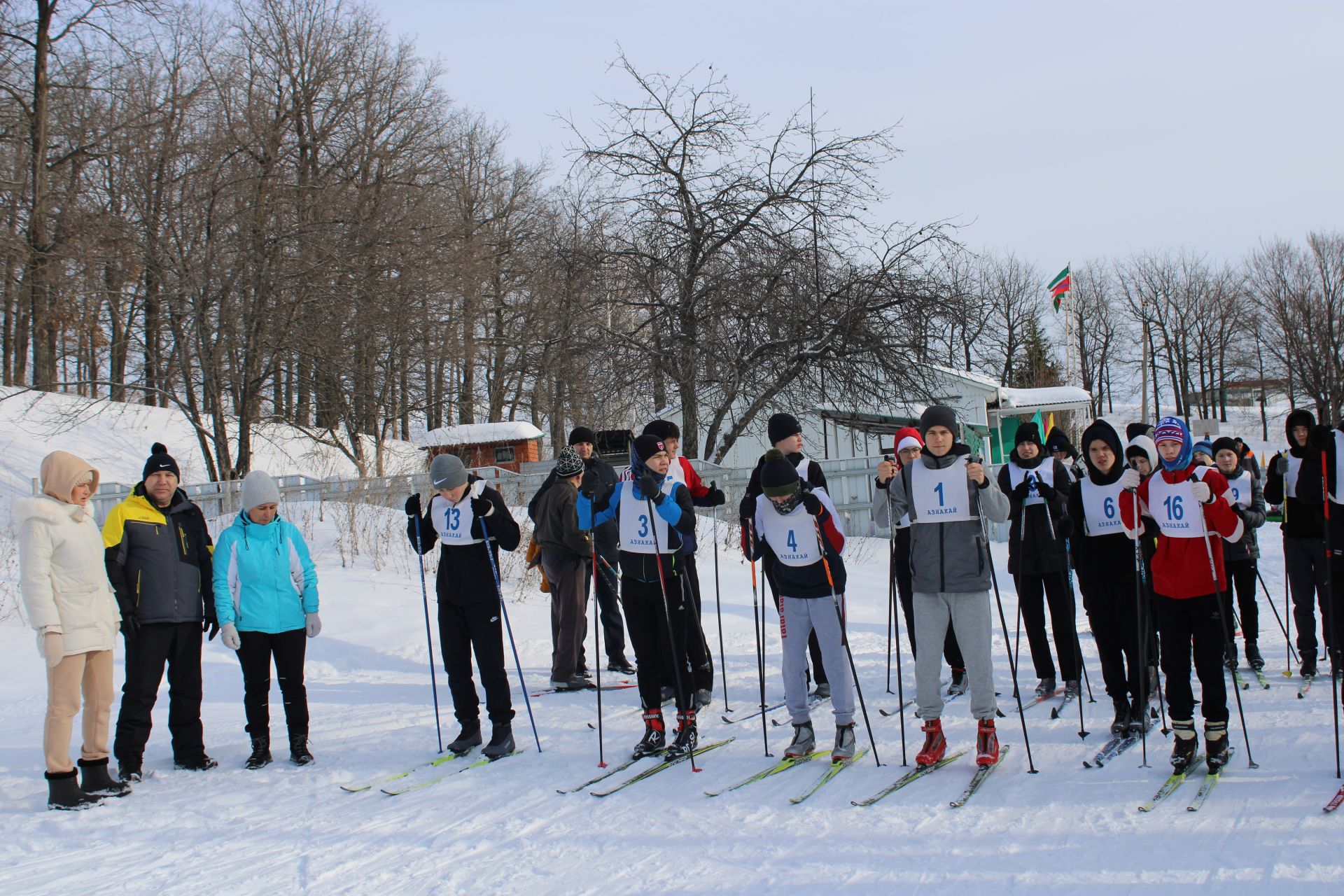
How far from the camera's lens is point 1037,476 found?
6.67 meters

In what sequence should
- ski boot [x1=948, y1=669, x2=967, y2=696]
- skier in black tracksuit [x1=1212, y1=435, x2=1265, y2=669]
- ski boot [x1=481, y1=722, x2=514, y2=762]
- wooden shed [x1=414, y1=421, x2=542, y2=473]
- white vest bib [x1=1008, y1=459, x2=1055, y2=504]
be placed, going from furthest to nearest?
wooden shed [x1=414, y1=421, x2=542, y2=473] → skier in black tracksuit [x1=1212, y1=435, x2=1265, y2=669] → ski boot [x1=948, y1=669, x2=967, y2=696] → white vest bib [x1=1008, y1=459, x2=1055, y2=504] → ski boot [x1=481, y1=722, x2=514, y2=762]

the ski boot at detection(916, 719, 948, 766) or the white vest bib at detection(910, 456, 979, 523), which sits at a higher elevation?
the white vest bib at detection(910, 456, 979, 523)

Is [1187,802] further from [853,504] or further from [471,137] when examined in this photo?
[471,137]

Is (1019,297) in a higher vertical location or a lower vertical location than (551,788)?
higher

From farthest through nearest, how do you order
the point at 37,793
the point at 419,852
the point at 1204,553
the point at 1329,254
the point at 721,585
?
the point at 1329,254 → the point at 721,585 → the point at 37,793 → the point at 1204,553 → the point at 419,852

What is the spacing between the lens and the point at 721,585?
1236 centimetres

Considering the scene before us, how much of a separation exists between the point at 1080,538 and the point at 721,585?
6.91 meters

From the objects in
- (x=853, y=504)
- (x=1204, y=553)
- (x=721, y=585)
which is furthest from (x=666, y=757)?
(x=853, y=504)

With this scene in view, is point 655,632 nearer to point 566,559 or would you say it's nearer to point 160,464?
point 566,559

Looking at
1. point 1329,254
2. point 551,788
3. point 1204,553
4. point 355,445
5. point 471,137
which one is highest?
point 471,137

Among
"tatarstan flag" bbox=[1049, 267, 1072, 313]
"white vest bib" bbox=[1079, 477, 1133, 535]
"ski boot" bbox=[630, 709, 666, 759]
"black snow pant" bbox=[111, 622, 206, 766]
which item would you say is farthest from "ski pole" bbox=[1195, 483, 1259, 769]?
"tatarstan flag" bbox=[1049, 267, 1072, 313]

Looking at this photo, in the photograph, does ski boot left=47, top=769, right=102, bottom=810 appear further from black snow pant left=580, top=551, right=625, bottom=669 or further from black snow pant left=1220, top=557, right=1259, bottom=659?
black snow pant left=1220, top=557, right=1259, bottom=659

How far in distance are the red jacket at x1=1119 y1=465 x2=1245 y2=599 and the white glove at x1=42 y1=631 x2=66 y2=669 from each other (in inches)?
220

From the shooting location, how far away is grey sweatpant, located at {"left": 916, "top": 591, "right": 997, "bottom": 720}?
197 inches
